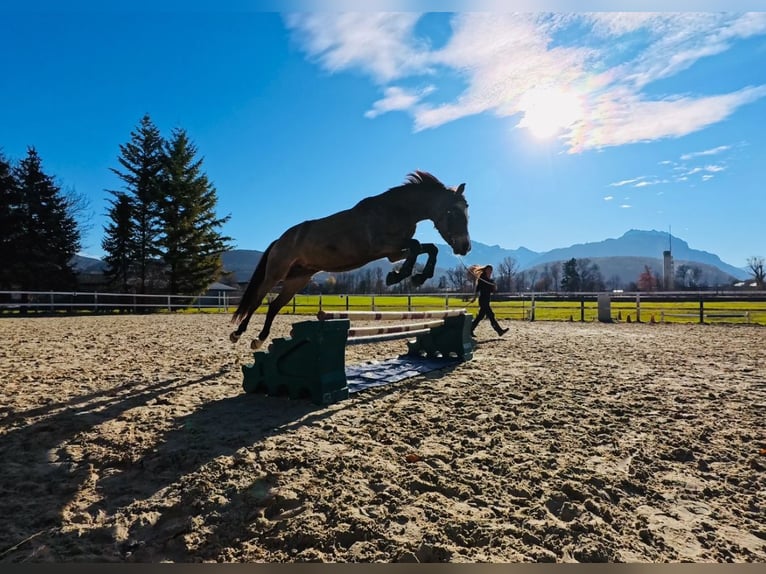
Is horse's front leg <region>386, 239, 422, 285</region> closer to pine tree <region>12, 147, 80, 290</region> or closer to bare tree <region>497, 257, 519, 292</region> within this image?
bare tree <region>497, 257, 519, 292</region>

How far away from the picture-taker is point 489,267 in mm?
9344

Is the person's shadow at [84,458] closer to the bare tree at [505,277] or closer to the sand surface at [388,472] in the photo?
the sand surface at [388,472]

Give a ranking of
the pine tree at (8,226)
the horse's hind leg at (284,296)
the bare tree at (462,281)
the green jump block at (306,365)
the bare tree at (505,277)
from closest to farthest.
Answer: the green jump block at (306,365), the horse's hind leg at (284,296), the bare tree at (462,281), the pine tree at (8,226), the bare tree at (505,277)

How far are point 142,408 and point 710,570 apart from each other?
4.02 meters

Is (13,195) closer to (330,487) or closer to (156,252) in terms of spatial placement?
(156,252)

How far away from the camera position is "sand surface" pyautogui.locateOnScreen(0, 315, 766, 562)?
5.73ft

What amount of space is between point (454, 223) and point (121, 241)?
29565 mm

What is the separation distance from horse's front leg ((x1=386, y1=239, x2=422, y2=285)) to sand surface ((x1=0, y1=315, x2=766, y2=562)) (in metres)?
1.24

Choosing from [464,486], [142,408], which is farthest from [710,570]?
[142,408]

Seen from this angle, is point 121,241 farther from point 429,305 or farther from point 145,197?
point 429,305

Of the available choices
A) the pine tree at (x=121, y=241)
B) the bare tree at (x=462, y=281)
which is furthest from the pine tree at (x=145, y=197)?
the bare tree at (x=462, y=281)

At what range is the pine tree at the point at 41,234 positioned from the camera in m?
25.5

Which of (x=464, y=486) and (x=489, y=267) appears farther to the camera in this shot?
(x=489, y=267)

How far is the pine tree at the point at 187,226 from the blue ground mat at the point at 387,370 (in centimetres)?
2469
